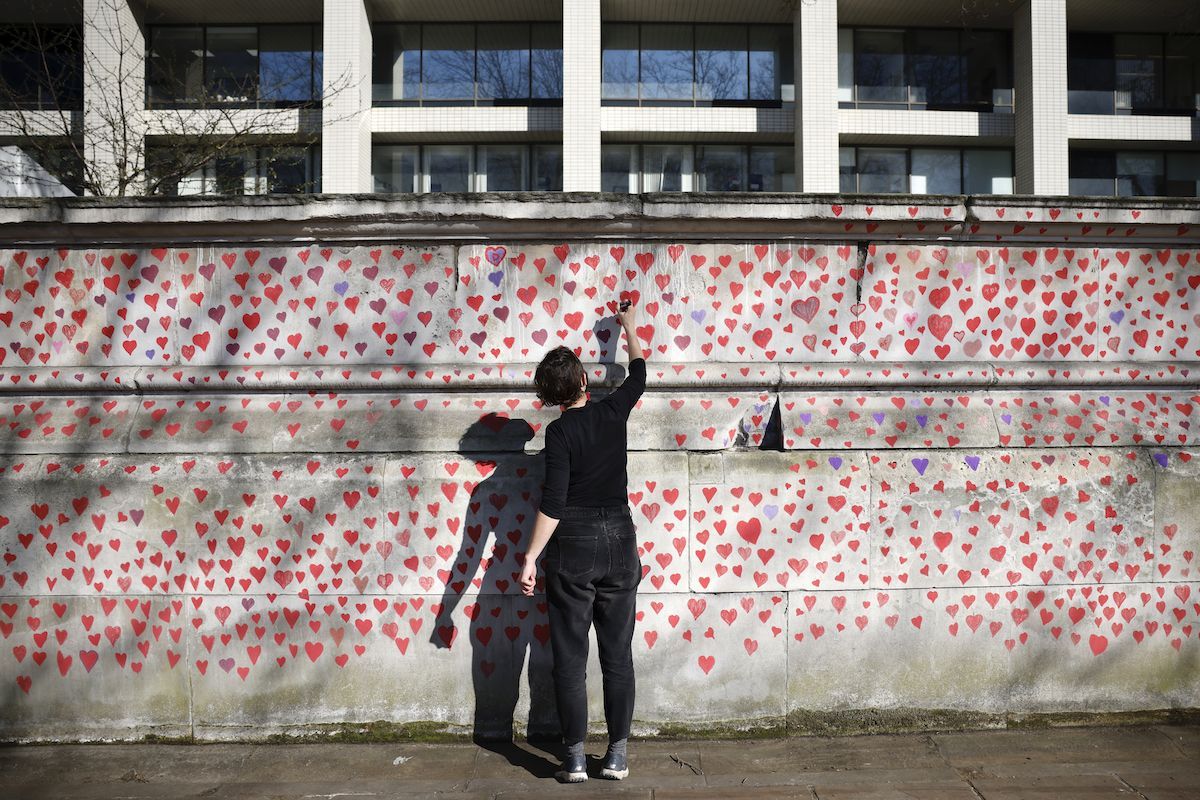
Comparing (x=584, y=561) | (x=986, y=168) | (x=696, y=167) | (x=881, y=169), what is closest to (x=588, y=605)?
(x=584, y=561)

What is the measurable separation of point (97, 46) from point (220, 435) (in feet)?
71.8

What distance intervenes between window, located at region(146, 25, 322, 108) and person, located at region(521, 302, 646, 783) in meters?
22.0

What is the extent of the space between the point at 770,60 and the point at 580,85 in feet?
19.0

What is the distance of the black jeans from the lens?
3.78 metres

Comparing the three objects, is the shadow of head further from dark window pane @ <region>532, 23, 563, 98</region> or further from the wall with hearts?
dark window pane @ <region>532, 23, 563, 98</region>

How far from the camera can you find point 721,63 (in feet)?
77.8

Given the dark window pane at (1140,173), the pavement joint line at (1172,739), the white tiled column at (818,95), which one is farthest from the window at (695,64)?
the pavement joint line at (1172,739)

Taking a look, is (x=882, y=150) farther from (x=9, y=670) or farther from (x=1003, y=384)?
(x=9, y=670)

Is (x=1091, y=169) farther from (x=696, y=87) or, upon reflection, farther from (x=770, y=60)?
(x=696, y=87)

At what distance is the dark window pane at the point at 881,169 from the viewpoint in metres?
23.5

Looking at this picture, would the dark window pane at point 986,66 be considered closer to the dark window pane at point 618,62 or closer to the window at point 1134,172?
the window at point 1134,172

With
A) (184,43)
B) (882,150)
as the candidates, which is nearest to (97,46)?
(184,43)

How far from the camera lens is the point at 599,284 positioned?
15.2 ft

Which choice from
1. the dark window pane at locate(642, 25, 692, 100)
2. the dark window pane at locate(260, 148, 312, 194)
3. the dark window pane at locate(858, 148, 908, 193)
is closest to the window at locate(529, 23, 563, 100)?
the dark window pane at locate(642, 25, 692, 100)
